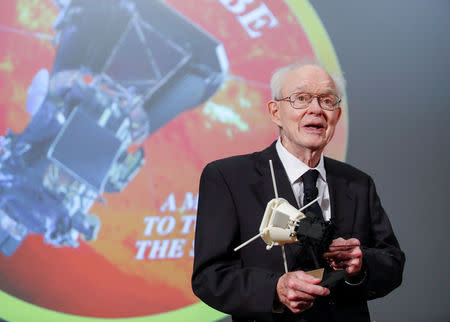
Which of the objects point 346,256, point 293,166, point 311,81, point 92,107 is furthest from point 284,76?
point 92,107

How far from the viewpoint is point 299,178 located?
4.19 feet

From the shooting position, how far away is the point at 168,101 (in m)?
2.28

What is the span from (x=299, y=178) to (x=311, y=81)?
0.24 meters

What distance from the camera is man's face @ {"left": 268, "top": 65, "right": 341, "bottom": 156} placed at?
126cm

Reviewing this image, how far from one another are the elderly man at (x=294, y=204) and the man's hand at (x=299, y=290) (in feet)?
0.17

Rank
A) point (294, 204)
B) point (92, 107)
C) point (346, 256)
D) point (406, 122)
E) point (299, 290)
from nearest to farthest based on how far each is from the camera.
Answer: point (299, 290) → point (346, 256) → point (294, 204) → point (92, 107) → point (406, 122)

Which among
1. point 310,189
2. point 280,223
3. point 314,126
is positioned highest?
point 314,126

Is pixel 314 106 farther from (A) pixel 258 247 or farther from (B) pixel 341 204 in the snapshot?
(A) pixel 258 247

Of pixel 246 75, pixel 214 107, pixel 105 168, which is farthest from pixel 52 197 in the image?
pixel 246 75

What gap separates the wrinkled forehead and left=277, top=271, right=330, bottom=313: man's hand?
465mm

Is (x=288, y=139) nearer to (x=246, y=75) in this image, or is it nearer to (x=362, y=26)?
(x=246, y=75)

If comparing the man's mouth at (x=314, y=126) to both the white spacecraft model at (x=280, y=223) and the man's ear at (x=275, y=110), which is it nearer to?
the man's ear at (x=275, y=110)

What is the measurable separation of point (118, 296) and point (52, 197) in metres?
0.49

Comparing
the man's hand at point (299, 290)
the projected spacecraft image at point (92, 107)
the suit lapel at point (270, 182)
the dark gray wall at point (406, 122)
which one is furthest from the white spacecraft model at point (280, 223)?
the dark gray wall at point (406, 122)
